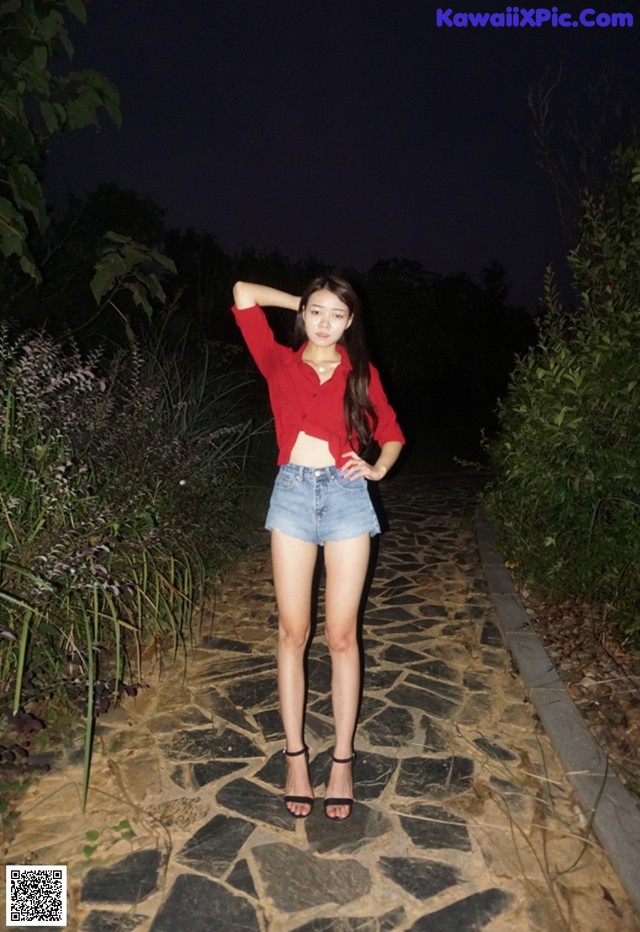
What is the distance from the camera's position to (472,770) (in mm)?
3008

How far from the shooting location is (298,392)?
251 cm

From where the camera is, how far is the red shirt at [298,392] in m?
2.49

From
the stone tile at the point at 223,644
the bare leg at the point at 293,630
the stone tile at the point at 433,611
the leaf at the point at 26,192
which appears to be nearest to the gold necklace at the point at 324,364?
the bare leg at the point at 293,630

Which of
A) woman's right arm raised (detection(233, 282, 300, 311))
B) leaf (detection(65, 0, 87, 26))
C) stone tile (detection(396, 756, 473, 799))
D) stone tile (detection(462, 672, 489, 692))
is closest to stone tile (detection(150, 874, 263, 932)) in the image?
stone tile (detection(396, 756, 473, 799))

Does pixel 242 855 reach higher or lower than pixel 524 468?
lower

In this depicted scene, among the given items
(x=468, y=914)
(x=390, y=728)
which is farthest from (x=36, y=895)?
(x=390, y=728)

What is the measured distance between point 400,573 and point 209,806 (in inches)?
143

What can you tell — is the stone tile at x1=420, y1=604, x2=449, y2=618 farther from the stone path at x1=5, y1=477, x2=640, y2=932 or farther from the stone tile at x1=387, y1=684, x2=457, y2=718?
the stone tile at x1=387, y1=684, x2=457, y2=718

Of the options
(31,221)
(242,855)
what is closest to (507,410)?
(31,221)

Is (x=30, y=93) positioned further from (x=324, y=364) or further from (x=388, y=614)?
(x=388, y=614)

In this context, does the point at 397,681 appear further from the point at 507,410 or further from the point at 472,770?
the point at 507,410

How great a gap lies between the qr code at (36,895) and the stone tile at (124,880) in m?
0.08

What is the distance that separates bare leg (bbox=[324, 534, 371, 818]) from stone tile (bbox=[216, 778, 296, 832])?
0.69 ft

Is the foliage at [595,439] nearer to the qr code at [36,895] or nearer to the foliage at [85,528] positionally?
the foliage at [85,528]
